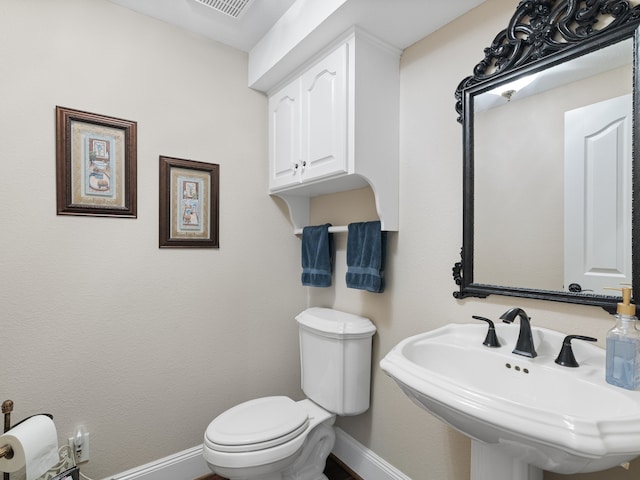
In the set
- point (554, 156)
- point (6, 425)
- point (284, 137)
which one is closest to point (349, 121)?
point (284, 137)

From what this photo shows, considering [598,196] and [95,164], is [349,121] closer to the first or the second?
[598,196]

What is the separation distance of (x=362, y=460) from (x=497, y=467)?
952mm

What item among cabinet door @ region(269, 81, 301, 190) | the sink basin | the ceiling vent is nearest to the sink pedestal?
the sink basin

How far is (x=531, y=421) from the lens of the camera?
687 millimetres

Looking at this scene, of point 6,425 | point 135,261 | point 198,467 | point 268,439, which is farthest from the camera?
point 198,467

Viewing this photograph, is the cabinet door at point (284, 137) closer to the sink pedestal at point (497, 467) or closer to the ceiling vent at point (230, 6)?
the ceiling vent at point (230, 6)

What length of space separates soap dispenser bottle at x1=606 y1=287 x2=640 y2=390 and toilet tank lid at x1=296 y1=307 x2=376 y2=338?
95 cm

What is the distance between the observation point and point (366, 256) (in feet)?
5.24

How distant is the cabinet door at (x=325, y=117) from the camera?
1438 millimetres

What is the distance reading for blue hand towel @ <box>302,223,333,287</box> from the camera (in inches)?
73.8

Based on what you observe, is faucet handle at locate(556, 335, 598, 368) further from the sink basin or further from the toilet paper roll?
the toilet paper roll

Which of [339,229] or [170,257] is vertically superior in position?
[339,229]

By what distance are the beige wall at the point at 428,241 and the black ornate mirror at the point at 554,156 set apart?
7cm

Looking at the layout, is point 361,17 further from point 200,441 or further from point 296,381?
point 200,441
